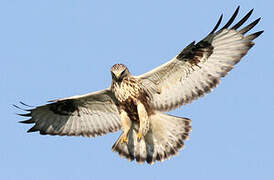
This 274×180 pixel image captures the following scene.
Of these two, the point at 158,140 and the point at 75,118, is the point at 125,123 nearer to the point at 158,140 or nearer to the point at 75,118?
the point at 158,140

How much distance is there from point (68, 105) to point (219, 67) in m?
3.30

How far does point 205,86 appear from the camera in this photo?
42.6ft

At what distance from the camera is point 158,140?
1363 centimetres

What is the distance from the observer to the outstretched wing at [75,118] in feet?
45.9

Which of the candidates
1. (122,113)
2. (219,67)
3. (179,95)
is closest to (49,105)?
(122,113)

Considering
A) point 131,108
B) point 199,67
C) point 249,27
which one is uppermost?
point 249,27

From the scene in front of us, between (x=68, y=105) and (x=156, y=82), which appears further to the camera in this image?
(x=68, y=105)

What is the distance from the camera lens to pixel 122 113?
13.3m

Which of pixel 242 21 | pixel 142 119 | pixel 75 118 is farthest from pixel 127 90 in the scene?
pixel 242 21

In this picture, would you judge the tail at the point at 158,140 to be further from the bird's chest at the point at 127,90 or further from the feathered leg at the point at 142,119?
the bird's chest at the point at 127,90

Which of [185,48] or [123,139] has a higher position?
[185,48]

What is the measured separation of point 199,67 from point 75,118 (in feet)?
9.69

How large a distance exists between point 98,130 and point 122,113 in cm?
111

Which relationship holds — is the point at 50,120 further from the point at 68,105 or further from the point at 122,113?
the point at 122,113
